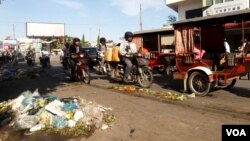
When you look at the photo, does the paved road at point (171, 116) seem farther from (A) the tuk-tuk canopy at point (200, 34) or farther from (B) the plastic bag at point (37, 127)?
(A) the tuk-tuk canopy at point (200, 34)

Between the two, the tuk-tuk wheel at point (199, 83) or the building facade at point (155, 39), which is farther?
the building facade at point (155, 39)

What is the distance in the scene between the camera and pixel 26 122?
25.1 ft

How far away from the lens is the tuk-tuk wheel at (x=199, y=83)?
11.1m

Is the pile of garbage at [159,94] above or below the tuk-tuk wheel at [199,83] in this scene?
below

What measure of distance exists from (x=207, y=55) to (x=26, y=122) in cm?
636

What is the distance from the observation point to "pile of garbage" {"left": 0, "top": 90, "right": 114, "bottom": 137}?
7.39 metres

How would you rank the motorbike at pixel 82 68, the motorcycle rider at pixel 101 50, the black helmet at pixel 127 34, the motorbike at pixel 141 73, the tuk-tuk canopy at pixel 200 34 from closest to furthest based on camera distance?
the tuk-tuk canopy at pixel 200 34 → the motorbike at pixel 141 73 → the black helmet at pixel 127 34 → the motorbike at pixel 82 68 → the motorcycle rider at pixel 101 50

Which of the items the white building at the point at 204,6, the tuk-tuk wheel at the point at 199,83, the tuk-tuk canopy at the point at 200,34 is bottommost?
the tuk-tuk wheel at the point at 199,83

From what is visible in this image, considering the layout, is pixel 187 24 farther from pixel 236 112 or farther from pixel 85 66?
pixel 85 66

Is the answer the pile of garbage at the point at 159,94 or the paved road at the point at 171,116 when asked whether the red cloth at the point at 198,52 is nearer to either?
the paved road at the point at 171,116

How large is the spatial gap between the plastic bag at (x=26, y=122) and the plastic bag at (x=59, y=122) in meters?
0.38

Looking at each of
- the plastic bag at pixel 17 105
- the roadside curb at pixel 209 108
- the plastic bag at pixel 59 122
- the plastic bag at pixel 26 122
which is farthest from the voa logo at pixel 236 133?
the plastic bag at pixel 17 105

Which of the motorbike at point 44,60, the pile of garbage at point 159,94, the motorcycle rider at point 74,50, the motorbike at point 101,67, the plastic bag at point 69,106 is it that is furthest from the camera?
the motorbike at point 44,60

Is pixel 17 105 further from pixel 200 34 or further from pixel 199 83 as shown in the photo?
pixel 200 34
